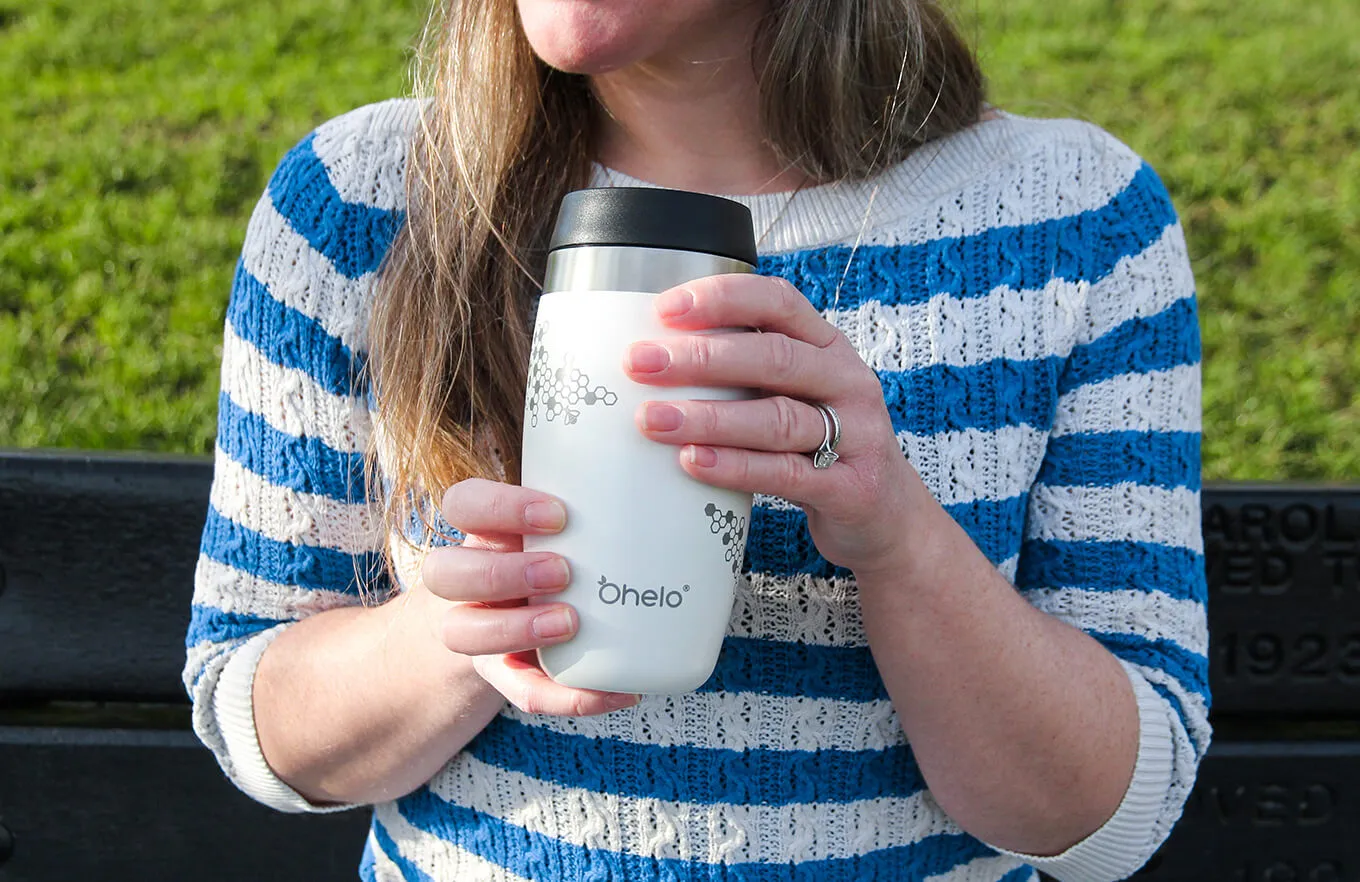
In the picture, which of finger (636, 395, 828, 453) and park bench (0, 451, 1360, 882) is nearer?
finger (636, 395, 828, 453)

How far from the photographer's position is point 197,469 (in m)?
1.71

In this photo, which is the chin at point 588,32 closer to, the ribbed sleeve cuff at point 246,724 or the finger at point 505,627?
the finger at point 505,627

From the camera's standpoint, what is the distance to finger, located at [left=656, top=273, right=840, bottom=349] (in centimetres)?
78

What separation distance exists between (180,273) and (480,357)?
5.66 ft

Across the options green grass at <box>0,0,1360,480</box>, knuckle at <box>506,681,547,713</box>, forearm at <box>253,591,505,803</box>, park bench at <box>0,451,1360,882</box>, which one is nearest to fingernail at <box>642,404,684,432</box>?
knuckle at <box>506,681,547,713</box>

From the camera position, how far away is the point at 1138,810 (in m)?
1.21

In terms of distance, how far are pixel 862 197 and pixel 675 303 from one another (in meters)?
0.52

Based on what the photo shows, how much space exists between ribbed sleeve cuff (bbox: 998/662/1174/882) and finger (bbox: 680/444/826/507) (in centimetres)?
53

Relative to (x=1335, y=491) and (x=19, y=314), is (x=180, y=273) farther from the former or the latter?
(x=1335, y=491)

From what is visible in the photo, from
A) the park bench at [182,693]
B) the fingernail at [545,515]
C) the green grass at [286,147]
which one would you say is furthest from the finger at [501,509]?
the green grass at [286,147]

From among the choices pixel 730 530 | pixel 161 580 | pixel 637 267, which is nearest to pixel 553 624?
pixel 730 530

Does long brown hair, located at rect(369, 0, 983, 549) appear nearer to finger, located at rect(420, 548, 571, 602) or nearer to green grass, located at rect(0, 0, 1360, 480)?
finger, located at rect(420, 548, 571, 602)

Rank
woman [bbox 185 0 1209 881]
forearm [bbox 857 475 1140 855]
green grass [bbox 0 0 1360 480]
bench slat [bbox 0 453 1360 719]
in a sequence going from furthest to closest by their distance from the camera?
green grass [bbox 0 0 1360 480] → bench slat [bbox 0 453 1360 719] → woman [bbox 185 0 1209 881] → forearm [bbox 857 475 1140 855]

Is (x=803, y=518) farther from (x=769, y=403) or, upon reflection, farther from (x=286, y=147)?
(x=286, y=147)
